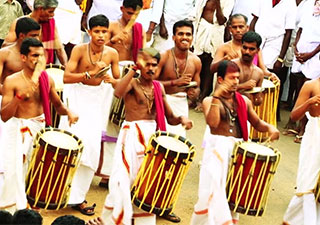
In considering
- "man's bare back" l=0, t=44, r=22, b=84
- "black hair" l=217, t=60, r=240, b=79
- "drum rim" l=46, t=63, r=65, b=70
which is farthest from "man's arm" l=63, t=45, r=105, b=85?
"black hair" l=217, t=60, r=240, b=79

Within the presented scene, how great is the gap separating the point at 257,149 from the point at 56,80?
2293 mm

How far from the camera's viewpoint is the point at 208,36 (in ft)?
42.9

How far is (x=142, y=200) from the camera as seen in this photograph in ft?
25.0

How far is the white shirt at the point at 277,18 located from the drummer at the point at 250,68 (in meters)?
3.45

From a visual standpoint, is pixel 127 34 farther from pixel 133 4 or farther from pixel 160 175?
pixel 160 175

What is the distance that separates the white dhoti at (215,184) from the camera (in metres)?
7.71

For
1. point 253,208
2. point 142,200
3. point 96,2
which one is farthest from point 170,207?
point 96,2

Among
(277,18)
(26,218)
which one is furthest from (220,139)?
(277,18)

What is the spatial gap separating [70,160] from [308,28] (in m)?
6.05

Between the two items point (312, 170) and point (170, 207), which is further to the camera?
point (312, 170)

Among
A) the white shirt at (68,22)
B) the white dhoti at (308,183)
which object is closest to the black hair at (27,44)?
the white dhoti at (308,183)

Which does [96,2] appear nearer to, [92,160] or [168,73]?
[168,73]

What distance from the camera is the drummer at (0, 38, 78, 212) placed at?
7586 millimetres

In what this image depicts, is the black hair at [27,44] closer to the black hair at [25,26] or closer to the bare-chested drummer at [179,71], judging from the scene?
the black hair at [25,26]
